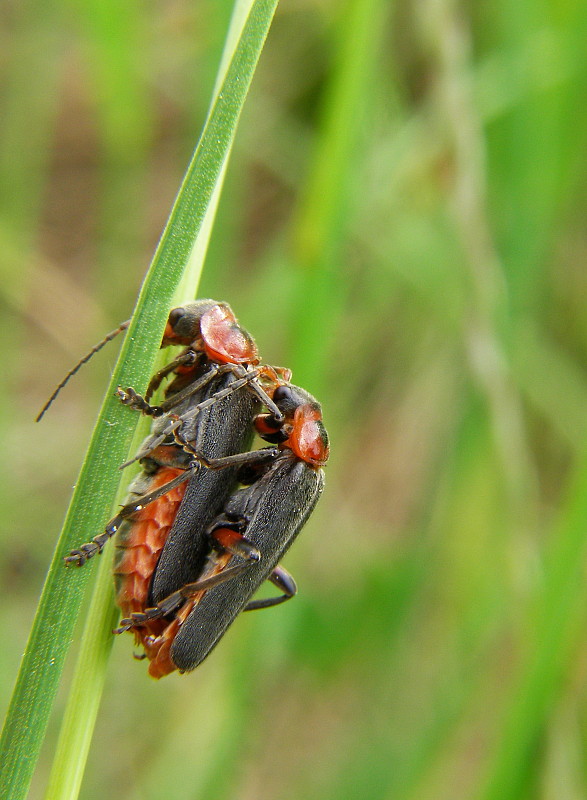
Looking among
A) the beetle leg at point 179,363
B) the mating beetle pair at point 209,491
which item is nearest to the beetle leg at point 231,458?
the mating beetle pair at point 209,491

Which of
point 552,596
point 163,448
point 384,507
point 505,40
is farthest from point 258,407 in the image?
point 384,507

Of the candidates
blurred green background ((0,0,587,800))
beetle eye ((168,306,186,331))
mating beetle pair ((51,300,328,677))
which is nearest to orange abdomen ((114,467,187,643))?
mating beetle pair ((51,300,328,677))

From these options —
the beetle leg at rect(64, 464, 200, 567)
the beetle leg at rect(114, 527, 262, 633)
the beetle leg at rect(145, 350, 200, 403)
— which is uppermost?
the beetle leg at rect(145, 350, 200, 403)

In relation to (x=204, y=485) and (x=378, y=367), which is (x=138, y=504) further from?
(x=378, y=367)

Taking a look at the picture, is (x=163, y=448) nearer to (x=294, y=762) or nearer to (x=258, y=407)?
(x=258, y=407)

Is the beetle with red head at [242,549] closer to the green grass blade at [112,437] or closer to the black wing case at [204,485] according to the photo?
the black wing case at [204,485]

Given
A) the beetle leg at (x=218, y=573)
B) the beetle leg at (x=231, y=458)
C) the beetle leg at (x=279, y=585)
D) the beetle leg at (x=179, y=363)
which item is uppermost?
the beetle leg at (x=179, y=363)

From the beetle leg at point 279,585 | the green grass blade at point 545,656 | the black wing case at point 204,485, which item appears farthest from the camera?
the beetle leg at point 279,585

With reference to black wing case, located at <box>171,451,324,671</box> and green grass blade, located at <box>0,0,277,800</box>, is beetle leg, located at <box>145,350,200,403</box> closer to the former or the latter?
black wing case, located at <box>171,451,324,671</box>
